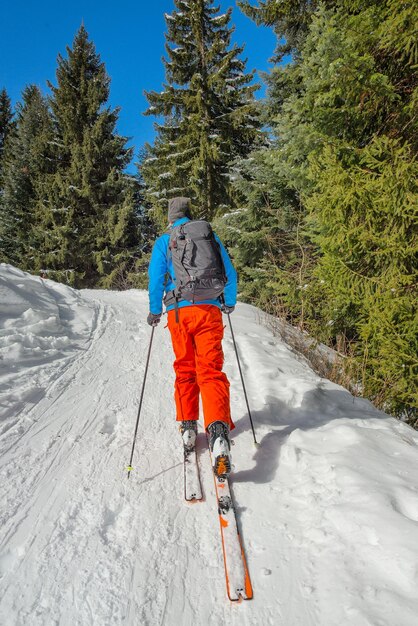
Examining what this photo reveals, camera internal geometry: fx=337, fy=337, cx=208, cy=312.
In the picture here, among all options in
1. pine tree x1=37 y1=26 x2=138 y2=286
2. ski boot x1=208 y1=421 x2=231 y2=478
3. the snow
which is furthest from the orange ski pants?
pine tree x1=37 y1=26 x2=138 y2=286

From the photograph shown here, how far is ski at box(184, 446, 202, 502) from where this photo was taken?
2475 mm

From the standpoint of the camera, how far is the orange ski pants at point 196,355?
2865 millimetres

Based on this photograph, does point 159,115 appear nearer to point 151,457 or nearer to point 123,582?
point 151,457

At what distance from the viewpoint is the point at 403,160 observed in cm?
433

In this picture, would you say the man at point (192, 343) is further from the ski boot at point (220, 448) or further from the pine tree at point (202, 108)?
the pine tree at point (202, 108)

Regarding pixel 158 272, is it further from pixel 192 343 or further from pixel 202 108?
pixel 202 108

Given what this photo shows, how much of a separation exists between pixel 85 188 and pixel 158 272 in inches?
732

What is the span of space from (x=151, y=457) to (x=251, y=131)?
1239 centimetres

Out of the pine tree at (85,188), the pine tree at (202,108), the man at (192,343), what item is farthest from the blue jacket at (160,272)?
the pine tree at (85,188)

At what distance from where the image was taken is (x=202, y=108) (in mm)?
12148

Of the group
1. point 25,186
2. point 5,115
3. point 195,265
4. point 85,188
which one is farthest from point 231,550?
point 5,115

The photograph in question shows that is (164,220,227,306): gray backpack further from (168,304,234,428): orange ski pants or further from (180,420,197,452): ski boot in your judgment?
(180,420,197,452): ski boot

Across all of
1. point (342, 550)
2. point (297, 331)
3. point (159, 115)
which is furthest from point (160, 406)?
point (159, 115)

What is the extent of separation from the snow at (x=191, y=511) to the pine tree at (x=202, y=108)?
1007 centimetres
